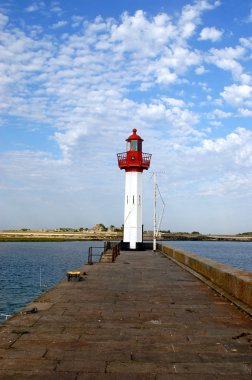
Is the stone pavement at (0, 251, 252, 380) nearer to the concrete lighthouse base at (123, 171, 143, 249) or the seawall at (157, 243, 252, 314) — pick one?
the seawall at (157, 243, 252, 314)

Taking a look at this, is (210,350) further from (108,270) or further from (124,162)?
(124,162)

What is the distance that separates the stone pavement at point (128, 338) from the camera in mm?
5586

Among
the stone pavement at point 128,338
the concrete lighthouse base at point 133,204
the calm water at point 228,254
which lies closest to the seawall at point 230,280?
the stone pavement at point 128,338

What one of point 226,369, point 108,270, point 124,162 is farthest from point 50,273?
point 226,369

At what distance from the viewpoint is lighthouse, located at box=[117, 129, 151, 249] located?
3284 centimetres

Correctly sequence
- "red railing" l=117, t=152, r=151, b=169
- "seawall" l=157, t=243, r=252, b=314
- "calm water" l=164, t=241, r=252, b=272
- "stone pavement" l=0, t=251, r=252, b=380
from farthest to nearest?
"calm water" l=164, t=241, r=252, b=272 < "red railing" l=117, t=152, r=151, b=169 < "seawall" l=157, t=243, r=252, b=314 < "stone pavement" l=0, t=251, r=252, b=380

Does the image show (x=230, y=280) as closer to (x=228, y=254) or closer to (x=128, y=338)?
(x=128, y=338)

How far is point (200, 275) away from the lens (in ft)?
53.5

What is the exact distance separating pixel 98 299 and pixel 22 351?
4903 millimetres

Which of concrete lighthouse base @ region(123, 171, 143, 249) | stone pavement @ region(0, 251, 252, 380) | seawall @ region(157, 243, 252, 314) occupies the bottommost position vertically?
stone pavement @ region(0, 251, 252, 380)

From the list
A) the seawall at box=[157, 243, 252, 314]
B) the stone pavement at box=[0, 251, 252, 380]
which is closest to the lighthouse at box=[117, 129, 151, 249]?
Result: the seawall at box=[157, 243, 252, 314]

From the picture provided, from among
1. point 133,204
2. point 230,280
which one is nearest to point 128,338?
point 230,280

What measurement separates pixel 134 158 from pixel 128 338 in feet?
85.9

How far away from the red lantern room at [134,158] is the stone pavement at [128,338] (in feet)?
69.4
